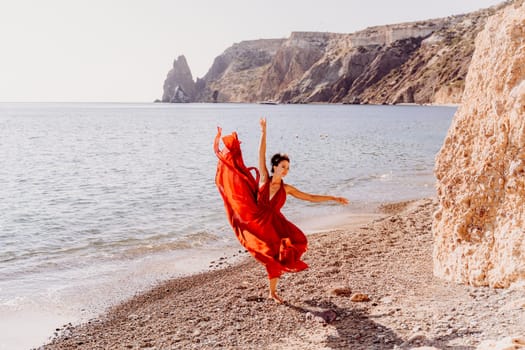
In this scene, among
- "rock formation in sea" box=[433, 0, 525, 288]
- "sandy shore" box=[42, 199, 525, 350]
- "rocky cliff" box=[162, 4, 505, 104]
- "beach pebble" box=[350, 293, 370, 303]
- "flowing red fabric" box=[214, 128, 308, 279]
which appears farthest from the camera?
"rocky cliff" box=[162, 4, 505, 104]

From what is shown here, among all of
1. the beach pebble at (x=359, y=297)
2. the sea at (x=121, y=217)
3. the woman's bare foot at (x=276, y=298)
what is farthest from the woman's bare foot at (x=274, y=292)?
the sea at (x=121, y=217)

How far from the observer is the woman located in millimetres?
5984

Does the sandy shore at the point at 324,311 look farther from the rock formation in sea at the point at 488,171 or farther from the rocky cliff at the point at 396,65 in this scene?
the rocky cliff at the point at 396,65

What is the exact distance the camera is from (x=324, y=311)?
19.9 feet

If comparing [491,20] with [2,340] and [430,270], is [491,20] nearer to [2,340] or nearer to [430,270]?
[430,270]

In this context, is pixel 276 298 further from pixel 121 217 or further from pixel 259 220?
pixel 121 217

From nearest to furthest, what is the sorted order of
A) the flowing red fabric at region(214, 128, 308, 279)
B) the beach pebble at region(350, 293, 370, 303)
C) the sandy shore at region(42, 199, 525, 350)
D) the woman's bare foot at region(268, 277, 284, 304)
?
the sandy shore at region(42, 199, 525, 350)
the flowing red fabric at region(214, 128, 308, 279)
the beach pebble at region(350, 293, 370, 303)
the woman's bare foot at region(268, 277, 284, 304)

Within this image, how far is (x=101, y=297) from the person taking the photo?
27.1ft

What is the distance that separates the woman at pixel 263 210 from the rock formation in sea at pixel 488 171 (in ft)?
5.19

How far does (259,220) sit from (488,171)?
9.08ft

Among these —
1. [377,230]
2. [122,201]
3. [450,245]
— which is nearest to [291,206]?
[377,230]

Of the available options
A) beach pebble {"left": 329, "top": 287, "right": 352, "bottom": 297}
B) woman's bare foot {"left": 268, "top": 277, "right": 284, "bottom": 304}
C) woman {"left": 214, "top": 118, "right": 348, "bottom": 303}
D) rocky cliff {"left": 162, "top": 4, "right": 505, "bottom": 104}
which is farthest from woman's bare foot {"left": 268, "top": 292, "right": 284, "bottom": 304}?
rocky cliff {"left": 162, "top": 4, "right": 505, "bottom": 104}

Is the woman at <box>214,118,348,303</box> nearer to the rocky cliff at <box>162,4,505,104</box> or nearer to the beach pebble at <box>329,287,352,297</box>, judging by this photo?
the beach pebble at <box>329,287,352,297</box>

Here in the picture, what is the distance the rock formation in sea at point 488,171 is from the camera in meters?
5.65
